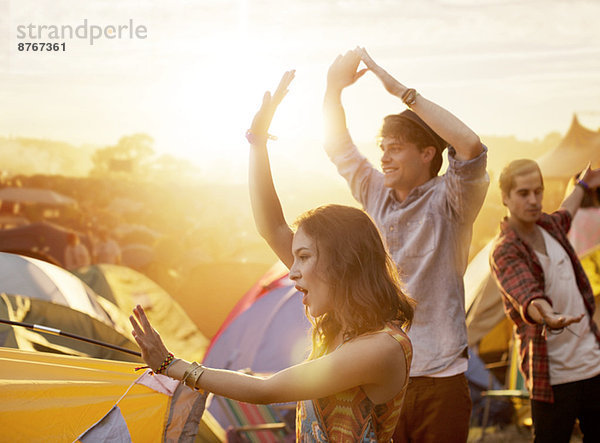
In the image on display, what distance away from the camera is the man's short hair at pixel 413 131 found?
204cm

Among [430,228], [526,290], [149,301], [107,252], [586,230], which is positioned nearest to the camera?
[430,228]

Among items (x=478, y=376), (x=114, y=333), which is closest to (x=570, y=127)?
(x=478, y=376)

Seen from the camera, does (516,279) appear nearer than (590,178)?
Yes

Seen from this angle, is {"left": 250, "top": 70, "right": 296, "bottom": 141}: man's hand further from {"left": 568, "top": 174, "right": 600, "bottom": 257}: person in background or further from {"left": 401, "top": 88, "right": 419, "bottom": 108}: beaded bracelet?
{"left": 568, "top": 174, "right": 600, "bottom": 257}: person in background

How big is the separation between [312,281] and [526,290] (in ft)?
4.00

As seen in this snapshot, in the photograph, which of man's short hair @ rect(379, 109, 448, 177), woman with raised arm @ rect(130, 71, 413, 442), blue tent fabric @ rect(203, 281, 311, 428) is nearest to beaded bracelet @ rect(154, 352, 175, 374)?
woman with raised arm @ rect(130, 71, 413, 442)

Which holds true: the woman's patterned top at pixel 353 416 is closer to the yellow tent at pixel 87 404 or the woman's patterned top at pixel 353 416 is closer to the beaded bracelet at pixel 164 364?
the beaded bracelet at pixel 164 364

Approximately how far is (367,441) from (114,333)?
2.04m

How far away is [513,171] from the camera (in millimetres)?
2443

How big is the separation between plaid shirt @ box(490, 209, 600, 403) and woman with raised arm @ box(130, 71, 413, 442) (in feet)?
3.53

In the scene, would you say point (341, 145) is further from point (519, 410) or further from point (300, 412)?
point (519, 410)

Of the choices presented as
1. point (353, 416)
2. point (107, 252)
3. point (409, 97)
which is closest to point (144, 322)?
point (353, 416)

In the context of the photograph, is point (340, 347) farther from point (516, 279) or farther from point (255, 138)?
point (516, 279)

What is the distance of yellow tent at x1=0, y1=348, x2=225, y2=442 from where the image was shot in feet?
5.90
